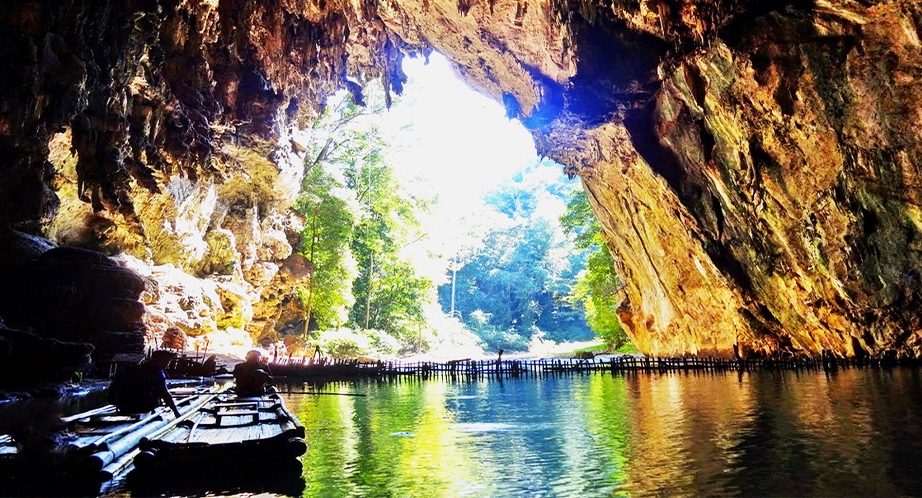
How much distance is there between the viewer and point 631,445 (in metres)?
8.05

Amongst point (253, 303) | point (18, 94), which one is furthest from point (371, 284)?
point (18, 94)

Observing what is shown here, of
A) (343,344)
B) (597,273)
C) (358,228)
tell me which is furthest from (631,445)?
(358,228)

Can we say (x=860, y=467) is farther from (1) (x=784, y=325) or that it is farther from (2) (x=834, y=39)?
(1) (x=784, y=325)

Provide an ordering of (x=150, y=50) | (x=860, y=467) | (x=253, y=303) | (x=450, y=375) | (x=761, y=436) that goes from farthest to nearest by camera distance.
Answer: (x=253, y=303) → (x=450, y=375) → (x=150, y=50) → (x=761, y=436) → (x=860, y=467)

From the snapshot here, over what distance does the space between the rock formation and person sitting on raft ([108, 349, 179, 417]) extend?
7204 mm

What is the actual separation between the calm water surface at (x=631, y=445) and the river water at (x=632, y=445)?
0.02 m

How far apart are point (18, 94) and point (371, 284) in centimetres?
3050

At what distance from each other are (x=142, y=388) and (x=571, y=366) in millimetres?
23357

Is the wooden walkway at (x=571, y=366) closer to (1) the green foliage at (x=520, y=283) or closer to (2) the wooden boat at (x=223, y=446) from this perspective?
(2) the wooden boat at (x=223, y=446)

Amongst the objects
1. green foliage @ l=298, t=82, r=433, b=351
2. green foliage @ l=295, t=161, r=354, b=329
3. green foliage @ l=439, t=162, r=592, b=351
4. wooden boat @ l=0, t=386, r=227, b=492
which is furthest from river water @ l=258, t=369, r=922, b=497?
green foliage @ l=439, t=162, r=592, b=351

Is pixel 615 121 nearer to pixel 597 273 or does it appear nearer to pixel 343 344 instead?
pixel 597 273

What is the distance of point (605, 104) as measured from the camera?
65.2 ft

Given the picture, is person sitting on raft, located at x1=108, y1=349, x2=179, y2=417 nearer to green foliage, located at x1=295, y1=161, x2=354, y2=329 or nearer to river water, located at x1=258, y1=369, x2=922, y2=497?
river water, located at x1=258, y1=369, x2=922, y2=497

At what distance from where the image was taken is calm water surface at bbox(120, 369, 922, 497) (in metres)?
5.84
